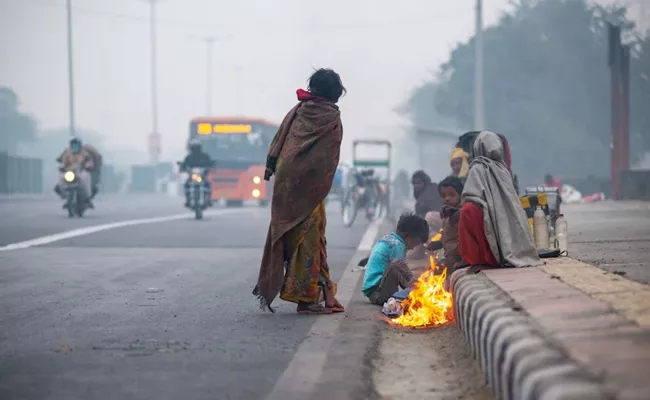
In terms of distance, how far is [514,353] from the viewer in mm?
4508

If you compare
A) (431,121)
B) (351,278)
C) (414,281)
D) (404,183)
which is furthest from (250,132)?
(431,121)

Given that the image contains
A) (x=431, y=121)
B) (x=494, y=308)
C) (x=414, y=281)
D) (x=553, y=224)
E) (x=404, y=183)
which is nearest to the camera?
(x=494, y=308)

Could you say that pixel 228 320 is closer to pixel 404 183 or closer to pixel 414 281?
pixel 414 281

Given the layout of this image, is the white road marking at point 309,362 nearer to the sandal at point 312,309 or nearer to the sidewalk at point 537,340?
the sandal at point 312,309

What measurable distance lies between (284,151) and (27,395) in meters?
3.42

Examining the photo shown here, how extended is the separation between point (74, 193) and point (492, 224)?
17.9 m

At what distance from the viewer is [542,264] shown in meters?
8.01

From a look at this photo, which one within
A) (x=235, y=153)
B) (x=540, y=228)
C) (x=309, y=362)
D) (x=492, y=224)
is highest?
(x=235, y=153)

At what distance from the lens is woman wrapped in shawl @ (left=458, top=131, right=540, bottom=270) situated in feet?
25.3

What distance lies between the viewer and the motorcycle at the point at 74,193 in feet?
79.5

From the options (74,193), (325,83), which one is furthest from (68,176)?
(325,83)

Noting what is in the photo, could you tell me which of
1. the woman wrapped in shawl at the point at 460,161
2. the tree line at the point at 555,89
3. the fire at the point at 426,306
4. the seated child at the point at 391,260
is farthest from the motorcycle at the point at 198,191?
the tree line at the point at 555,89

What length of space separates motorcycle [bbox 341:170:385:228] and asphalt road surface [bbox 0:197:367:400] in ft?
25.1

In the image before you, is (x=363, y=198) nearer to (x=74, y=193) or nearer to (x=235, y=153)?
(x=74, y=193)
